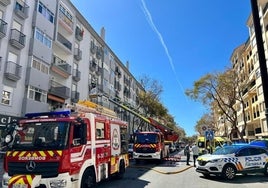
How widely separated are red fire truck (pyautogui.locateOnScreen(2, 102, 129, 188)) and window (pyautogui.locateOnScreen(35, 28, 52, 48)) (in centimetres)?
1834

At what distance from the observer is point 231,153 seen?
520 inches

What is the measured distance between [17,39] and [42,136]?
17.5m

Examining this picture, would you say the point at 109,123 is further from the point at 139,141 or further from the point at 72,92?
the point at 72,92

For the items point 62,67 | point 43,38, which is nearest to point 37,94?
point 43,38

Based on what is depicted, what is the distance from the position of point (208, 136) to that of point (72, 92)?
62.4 feet

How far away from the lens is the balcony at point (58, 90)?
27859 millimetres

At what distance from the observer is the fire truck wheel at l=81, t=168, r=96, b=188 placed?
8628mm

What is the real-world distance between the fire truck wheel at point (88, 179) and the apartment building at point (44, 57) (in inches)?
388

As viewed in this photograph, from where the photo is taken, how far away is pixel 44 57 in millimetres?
26219

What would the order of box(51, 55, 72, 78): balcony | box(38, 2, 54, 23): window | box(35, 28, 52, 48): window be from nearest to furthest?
1. box(35, 28, 52, 48): window
2. box(38, 2, 54, 23): window
3. box(51, 55, 72, 78): balcony

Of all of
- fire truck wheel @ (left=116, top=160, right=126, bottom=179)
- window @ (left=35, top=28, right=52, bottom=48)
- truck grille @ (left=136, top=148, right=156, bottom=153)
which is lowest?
fire truck wheel @ (left=116, top=160, right=126, bottom=179)

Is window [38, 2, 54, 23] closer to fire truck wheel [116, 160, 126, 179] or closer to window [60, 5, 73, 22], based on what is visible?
window [60, 5, 73, 22]

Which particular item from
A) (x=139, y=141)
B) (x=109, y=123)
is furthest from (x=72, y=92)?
(x=109, y=123)

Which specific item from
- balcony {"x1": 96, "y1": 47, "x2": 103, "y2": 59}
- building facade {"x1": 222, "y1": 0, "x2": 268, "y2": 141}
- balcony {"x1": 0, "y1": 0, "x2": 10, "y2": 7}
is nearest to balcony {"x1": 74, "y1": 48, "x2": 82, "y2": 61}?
balcony {"x1": 96, "y1": 47, "x2": 103, "y2": 59}
